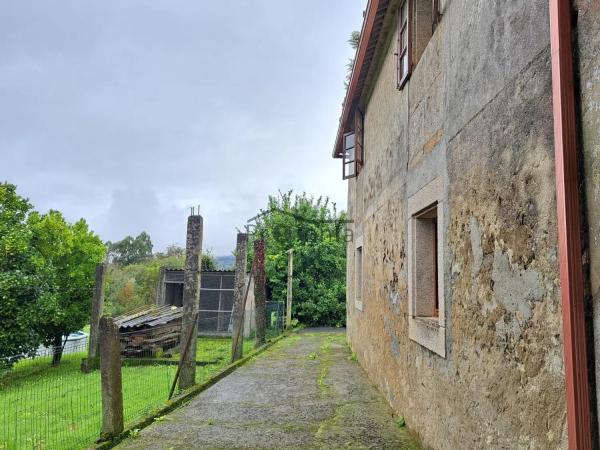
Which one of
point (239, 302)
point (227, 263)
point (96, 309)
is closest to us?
point (239, 302)

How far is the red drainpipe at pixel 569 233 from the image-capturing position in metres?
1.51

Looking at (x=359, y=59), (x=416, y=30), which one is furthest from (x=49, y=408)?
(x=416, y=30)

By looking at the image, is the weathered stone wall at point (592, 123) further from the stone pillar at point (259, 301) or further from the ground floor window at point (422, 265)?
the stone pillar at point (259, 301)

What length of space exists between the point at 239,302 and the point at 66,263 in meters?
8.12

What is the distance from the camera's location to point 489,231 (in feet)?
8.32

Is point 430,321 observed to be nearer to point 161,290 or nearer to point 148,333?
point 148,333

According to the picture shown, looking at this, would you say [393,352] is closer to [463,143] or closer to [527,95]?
[463,143]

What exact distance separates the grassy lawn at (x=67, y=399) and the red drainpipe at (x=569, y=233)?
14.8 feet

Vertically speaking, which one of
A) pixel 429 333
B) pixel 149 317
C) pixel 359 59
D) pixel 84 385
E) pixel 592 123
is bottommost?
pixel 84 385

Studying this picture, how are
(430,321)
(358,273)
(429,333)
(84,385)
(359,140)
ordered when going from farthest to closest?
(84,385) → (358,273) → (359,140) → (430,321) → (429,333)

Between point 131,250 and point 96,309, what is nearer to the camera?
point 96,309

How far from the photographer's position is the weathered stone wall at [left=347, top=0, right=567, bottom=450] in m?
1.93

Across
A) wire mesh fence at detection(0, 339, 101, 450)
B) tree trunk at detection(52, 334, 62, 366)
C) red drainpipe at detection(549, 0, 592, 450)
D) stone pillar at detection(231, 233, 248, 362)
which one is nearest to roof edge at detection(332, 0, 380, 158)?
stone pillar at detection(231, 233, 248, 362)

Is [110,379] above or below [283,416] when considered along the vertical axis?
above
